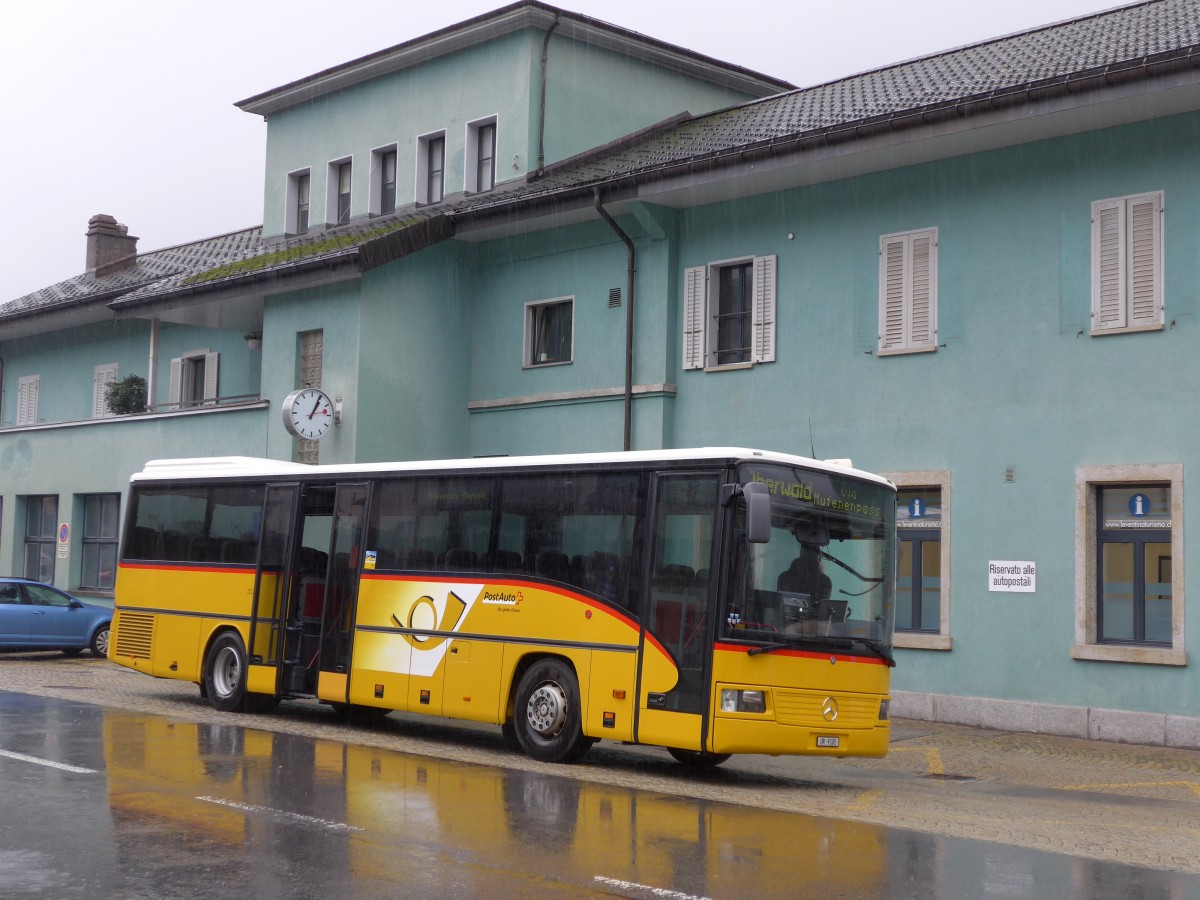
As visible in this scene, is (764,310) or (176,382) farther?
(176,382)

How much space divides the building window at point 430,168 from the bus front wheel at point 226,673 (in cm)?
1293

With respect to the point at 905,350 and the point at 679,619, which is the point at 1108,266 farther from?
the point at 679,619

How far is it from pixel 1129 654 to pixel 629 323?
29.9 feet

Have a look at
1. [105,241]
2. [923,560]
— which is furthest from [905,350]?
[105,241]

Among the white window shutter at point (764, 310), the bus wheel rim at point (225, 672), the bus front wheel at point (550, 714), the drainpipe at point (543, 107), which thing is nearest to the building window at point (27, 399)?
the drainpipe at point (543, 107)

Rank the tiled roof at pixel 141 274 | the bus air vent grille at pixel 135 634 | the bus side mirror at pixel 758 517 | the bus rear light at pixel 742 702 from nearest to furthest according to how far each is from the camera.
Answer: the bus side mirror at pixel 758 517 < the bus rear light at pixel 742 702 < the bus air vent grille at pixel 135 634 < the tiled roof at pixel 141 274

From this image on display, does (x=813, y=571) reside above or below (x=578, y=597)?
above

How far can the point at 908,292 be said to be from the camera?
19953mm

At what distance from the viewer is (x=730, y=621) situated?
12758mm

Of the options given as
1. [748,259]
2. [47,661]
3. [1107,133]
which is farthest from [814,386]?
[47,661]

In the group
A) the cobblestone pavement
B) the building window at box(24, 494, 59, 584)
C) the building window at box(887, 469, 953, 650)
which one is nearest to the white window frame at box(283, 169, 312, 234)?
the building window at box(24, 494, 59, 584)

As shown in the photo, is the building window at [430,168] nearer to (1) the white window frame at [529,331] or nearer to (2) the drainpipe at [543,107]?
(2) the drainpipe at [543,107]

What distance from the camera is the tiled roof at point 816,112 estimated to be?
60.3ft

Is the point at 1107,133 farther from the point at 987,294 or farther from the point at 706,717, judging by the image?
A: the point at 706,717
